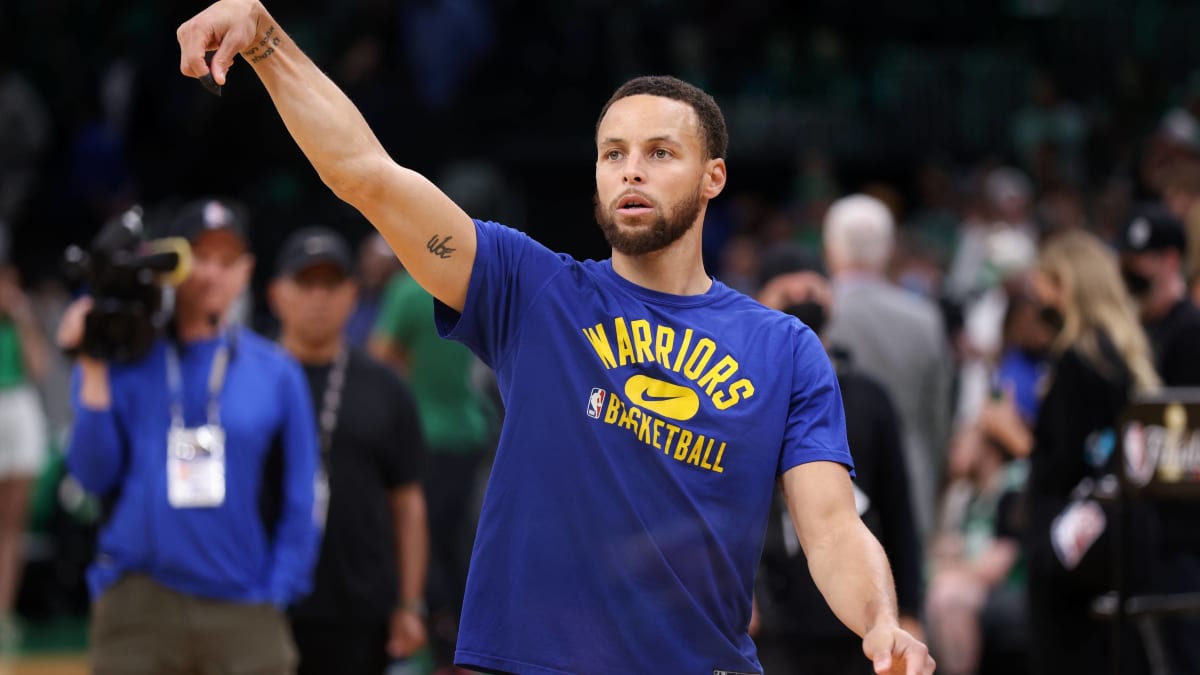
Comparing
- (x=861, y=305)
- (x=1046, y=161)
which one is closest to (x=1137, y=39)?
(x=1046, y=161)

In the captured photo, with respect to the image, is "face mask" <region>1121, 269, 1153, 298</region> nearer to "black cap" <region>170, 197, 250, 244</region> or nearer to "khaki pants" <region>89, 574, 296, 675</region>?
"black cap" <region>170, 197, 250, 244</region>

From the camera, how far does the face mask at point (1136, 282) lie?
7719 millimetres

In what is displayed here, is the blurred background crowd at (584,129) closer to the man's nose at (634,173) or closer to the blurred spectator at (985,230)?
the blurred spectator at (985,230)

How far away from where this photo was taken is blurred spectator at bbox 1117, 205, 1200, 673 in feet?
23.4

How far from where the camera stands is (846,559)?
3748 mm

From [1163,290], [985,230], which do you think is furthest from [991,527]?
[985,230]

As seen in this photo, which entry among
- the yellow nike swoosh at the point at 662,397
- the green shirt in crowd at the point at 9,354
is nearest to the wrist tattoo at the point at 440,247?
the yellow nike swoosh at the point at 662,397

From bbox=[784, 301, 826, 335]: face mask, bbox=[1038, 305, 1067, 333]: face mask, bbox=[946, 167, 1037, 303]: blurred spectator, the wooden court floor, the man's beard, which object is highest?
bbox=[946, 167, 1037, 303]: blurred spectator

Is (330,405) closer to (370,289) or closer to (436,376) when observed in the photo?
(436,376)

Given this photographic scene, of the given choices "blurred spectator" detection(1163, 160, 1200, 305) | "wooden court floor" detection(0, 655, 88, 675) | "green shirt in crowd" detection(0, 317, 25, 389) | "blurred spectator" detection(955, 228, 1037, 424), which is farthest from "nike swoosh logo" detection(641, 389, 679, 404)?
"green shirt in crowd" detection(0, 317, 25, 389)

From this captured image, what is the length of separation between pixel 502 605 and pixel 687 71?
14.3m

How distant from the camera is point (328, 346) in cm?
725

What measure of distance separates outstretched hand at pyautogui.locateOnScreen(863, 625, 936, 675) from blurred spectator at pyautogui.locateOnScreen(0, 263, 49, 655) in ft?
30.9

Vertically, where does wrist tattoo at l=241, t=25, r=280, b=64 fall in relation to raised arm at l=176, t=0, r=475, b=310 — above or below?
above
